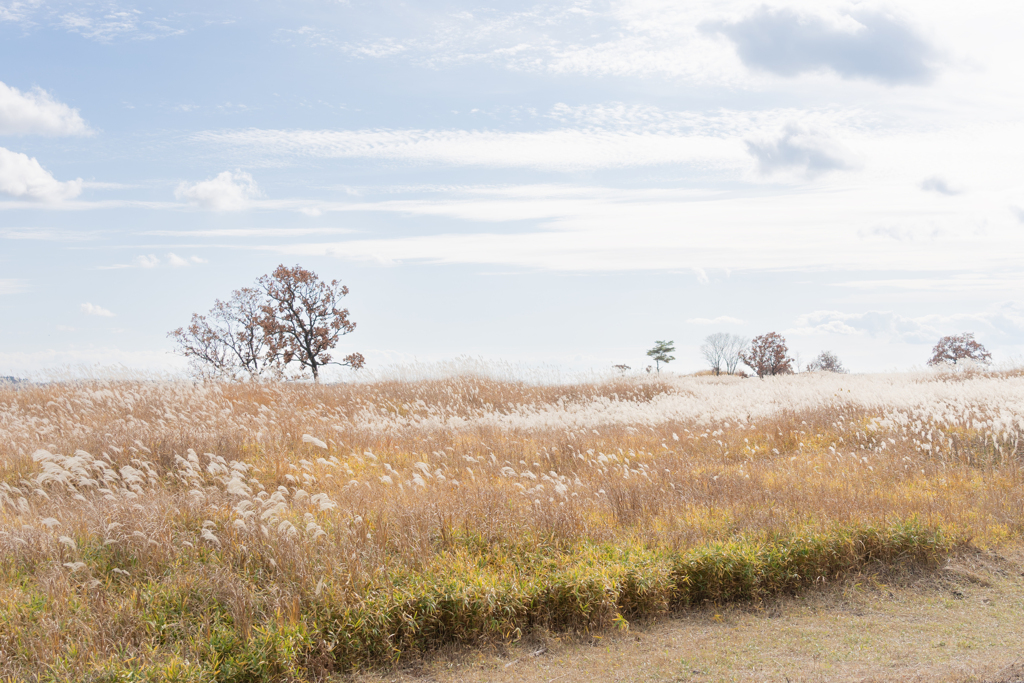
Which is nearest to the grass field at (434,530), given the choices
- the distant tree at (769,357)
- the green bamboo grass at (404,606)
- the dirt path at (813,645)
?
the green bamboo grass at (404,606)

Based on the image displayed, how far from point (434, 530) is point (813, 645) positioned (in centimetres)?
354

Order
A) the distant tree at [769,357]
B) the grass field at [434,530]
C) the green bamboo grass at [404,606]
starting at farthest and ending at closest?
the distant tree at [769,357] → the grass field at [434,530] → the green bamboo grass at [404,606]

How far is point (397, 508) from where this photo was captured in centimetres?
709

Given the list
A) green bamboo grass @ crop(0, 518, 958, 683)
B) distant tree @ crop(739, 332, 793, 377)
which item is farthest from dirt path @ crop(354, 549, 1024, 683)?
distant tree @ crop(739, 332, 793, 377)

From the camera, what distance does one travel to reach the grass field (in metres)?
5.19

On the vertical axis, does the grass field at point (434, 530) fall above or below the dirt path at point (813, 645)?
above

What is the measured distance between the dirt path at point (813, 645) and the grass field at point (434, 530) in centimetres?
21

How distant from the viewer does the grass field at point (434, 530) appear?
204 inches

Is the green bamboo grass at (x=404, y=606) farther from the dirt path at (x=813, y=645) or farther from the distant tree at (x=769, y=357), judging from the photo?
the distant tree at (x=769, y=357)

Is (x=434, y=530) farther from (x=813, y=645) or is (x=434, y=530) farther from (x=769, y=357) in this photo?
(x=769, y=357)

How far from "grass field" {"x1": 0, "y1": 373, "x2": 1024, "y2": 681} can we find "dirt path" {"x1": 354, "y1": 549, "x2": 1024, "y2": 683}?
21 centimetres

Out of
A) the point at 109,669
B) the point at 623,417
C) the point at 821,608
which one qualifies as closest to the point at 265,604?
the point at 109,669

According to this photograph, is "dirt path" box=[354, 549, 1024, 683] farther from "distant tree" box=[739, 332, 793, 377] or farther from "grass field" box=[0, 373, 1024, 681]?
"distant tree" box=[739, 332, 793, 377]

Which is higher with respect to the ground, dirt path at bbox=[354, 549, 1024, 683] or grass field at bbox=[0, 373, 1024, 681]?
grass field at bbox=[0, 373, 1024, 681]
